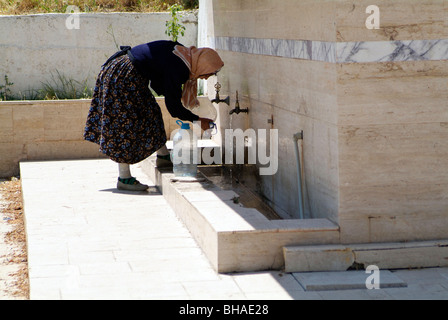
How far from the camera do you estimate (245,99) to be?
7758 mm

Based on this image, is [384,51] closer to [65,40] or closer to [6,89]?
[65,40]

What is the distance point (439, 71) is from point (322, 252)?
145 centimetres

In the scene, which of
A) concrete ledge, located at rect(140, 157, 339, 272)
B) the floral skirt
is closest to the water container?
the floral skirt

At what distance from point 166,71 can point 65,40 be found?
463 centimetres

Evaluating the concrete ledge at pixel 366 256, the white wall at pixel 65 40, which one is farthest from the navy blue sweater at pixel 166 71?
the white wall at pixel 65 40

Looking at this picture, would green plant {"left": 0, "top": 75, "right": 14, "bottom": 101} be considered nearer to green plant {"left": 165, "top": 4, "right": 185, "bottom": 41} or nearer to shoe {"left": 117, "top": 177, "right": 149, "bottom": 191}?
green plant {"left": 165, "top": 4, "right": 185, "bottom": 41}

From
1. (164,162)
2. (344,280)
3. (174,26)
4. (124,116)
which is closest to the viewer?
(344,280)

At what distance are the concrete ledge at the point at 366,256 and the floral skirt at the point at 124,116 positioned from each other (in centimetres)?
290

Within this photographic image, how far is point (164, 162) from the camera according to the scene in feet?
26.3

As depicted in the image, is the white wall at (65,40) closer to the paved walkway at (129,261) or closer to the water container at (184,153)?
the paved walkway at (129,261)

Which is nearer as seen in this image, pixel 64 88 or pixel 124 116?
pixel 124 116

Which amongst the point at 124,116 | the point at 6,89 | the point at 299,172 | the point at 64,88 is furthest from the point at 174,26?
the point at 299,172

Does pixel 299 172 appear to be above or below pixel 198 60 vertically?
below

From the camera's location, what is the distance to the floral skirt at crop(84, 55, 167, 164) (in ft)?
24.1
